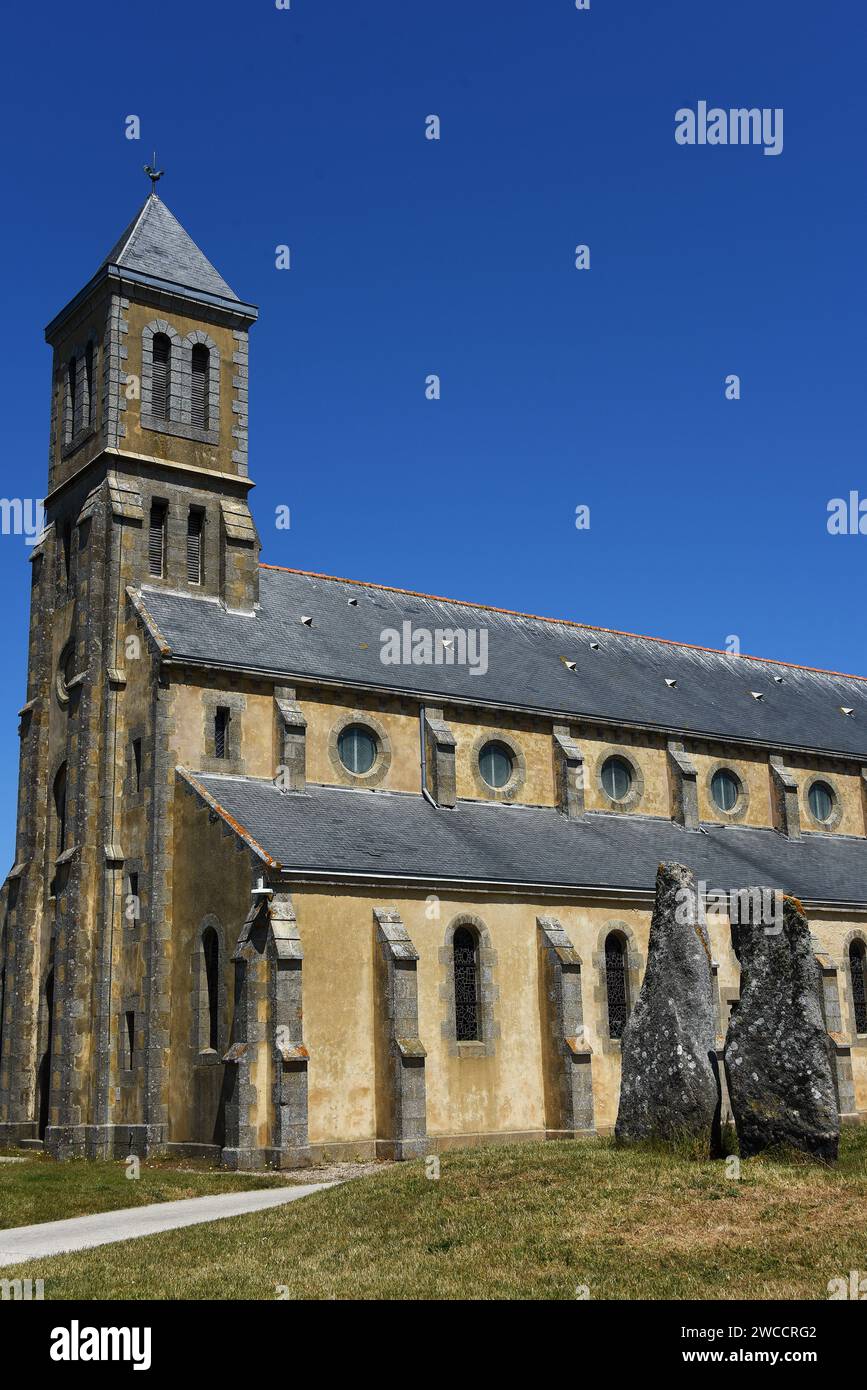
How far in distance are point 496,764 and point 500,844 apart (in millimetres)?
3755

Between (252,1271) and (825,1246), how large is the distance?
223 inches

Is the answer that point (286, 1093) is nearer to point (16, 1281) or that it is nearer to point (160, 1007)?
point (160, 1007)

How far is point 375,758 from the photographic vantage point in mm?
33938

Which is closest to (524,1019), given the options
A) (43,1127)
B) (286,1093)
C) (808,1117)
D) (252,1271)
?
(286,1093)

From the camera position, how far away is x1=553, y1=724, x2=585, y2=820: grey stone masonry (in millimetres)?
36562

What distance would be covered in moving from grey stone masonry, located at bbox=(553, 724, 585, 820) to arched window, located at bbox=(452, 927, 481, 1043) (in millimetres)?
7527

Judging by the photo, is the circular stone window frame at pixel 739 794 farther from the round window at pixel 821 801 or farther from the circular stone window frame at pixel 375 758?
the circular stone window frame at pixel 375 758

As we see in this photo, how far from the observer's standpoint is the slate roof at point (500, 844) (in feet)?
95.0

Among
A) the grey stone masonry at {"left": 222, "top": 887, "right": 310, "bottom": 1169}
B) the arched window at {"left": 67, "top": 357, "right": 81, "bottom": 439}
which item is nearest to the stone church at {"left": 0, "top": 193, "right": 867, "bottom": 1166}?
the grey stone masonry at {"left": 222, "top": 887, "right": 310, "bottom": 1169}

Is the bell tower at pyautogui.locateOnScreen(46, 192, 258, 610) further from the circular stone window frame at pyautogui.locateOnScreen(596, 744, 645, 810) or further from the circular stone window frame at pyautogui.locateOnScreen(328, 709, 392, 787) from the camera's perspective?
the circular stone window frame at pyautogui.locateOnScreen(596, 744, 645, 810)

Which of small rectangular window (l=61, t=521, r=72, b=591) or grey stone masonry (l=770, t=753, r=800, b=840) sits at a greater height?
small rectangular window (l=61, t=521, r=72, b=591)

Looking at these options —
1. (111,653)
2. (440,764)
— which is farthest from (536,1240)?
(111,653)

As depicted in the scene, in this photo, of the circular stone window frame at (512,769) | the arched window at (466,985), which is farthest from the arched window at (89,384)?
the arched window at (466,985)

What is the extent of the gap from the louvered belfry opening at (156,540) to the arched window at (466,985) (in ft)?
39.6
